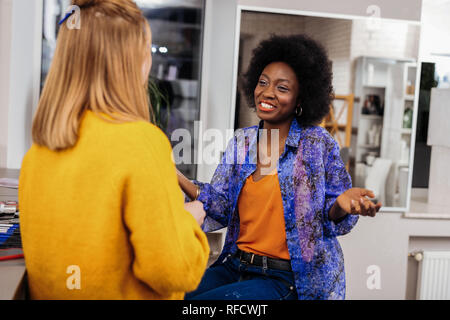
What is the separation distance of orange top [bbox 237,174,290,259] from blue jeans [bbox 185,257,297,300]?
7 cm

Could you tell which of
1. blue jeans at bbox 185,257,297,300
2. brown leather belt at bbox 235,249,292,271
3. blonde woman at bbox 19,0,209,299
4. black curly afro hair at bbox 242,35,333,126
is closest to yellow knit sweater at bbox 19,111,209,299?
blonde woman at bbox 19,0,209,299

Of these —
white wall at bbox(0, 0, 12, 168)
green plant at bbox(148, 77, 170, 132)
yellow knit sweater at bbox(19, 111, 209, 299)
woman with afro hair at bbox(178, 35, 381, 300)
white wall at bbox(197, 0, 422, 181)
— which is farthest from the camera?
green plant at bbox(148, 77, 170, 132)

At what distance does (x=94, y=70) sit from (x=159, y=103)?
256 cm

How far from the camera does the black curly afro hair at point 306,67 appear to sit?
1.79 m

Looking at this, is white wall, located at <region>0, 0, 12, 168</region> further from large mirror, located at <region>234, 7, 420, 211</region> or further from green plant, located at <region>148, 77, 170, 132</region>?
large mirror, located at <region>234, 7, 420, 211</region>


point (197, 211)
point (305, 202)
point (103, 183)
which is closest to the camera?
point (103, 183)

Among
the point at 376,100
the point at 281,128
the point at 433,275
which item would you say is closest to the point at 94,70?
the point at 281,128

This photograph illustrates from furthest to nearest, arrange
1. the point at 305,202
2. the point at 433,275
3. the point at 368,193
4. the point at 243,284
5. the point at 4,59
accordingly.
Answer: the point at 433,275, the point at 4,59, the point at 305,202, the point at 243,284, the point at 368,193

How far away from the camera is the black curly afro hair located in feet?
5.88

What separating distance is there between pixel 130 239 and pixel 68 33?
0.43 meters

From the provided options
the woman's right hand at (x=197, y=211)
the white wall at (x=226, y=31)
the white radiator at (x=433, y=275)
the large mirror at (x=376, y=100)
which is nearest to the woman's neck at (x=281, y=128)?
the woman's right hand at (x=197, y=211)

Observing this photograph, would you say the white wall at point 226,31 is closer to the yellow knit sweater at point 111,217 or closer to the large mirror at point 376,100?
the large mirror at point 376,100

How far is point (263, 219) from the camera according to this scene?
166cm

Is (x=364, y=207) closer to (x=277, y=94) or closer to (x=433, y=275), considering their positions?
(x=277, y=94)
